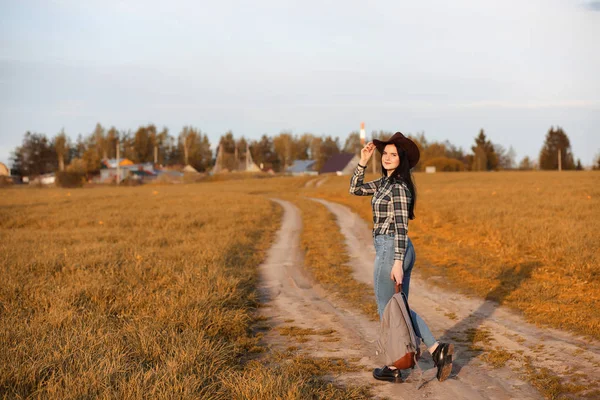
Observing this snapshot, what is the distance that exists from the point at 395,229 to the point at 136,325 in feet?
11.9

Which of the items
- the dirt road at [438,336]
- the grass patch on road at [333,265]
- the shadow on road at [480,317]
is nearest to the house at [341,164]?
the grass patch on road at [333,265]

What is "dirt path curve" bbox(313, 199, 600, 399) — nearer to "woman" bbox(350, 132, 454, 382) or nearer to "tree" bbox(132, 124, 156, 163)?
"woman" bbox(350, 132, 454, 382)

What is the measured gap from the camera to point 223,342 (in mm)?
6578

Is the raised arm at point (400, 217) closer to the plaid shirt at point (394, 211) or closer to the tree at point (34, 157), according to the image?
the plaid shirt at point (394, 211)

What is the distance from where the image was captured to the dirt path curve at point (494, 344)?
5.22 meters

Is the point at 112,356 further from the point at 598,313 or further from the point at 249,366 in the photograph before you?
the point at 598,313

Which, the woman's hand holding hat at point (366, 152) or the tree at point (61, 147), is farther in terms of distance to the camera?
the tree at point (61, 147)

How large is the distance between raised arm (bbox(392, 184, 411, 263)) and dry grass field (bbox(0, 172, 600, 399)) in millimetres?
1383

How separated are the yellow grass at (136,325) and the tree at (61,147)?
396 ft

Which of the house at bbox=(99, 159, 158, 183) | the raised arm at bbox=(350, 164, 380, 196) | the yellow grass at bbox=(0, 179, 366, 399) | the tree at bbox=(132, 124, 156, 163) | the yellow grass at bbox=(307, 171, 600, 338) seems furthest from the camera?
the tree at bbox=(132, 124, 156, 163)

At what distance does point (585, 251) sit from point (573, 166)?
108207mm

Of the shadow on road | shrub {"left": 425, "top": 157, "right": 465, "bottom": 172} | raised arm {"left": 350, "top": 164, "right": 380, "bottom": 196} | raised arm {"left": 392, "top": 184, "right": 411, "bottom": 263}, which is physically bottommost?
the shadow on road

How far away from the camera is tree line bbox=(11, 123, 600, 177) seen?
362 ft

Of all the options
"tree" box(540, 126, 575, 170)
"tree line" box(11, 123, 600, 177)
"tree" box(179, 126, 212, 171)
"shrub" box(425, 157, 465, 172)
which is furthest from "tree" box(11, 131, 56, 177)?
"tree" box(540, 126, 575, 170)
